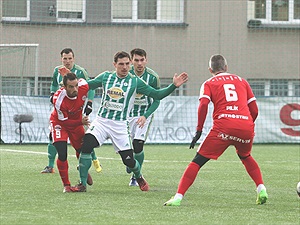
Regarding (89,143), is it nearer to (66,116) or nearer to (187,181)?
(66,116)

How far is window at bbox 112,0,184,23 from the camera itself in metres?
24.7

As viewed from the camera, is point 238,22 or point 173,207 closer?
point 173,207

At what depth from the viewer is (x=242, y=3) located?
25516 millimetres

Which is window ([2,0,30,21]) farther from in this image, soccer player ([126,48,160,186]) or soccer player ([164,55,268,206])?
soccer player ([164,55,268,206])

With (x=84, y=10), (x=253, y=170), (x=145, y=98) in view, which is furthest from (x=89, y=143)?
(x=84, y=10)

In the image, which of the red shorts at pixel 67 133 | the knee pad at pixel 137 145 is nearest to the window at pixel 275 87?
the knee pad at pixel 137 145

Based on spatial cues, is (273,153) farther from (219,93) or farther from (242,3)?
(219,93)

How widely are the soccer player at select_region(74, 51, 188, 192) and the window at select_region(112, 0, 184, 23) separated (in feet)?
46.6

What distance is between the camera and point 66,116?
1075cm

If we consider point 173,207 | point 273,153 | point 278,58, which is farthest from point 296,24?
point 173,207

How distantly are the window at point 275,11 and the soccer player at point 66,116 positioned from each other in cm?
1612

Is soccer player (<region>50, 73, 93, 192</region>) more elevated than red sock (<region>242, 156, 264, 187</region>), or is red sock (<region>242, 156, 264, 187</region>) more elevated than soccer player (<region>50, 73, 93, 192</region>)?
soccer player (<region>50, 73, 93, 192</region>)

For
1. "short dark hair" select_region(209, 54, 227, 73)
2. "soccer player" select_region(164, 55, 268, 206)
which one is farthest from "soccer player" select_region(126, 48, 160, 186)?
"soccer player" select_region(164, 55, 268, 206)

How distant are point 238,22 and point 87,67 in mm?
5126
